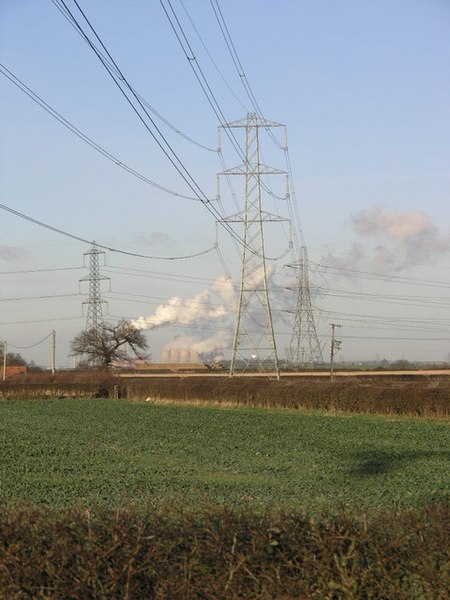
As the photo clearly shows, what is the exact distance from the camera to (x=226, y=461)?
22094 millimetres

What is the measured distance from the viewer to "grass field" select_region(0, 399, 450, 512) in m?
14.9

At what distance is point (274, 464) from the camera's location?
70.5 ft

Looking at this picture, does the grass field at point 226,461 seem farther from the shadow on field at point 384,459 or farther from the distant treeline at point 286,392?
the distant treeline at point 286,392

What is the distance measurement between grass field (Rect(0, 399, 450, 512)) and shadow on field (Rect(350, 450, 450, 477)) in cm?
3

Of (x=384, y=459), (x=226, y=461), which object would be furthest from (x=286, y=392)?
(x=226, y=461)

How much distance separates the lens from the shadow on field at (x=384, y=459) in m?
20.4

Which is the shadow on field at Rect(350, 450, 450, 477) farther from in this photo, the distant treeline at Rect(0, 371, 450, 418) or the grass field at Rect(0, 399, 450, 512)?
the distant treeline at Rect(0, 371, 450, 418)

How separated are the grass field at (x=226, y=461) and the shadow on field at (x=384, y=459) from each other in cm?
3

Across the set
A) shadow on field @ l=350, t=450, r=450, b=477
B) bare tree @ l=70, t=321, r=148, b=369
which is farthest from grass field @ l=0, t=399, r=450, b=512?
bare tree @ l=70, t=321, r=148, b=369

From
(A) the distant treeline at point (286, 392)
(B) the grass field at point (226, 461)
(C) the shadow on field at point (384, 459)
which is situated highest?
(A) the distant treeline at point (286, 392)

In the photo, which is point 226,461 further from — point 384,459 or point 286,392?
point 286,392

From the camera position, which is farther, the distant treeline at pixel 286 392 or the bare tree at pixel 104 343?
the bare tree at pixel 104 343

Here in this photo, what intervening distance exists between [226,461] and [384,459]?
4443 mm

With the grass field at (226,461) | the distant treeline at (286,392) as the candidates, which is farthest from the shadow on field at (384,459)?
the distant treeline at (286,392)
